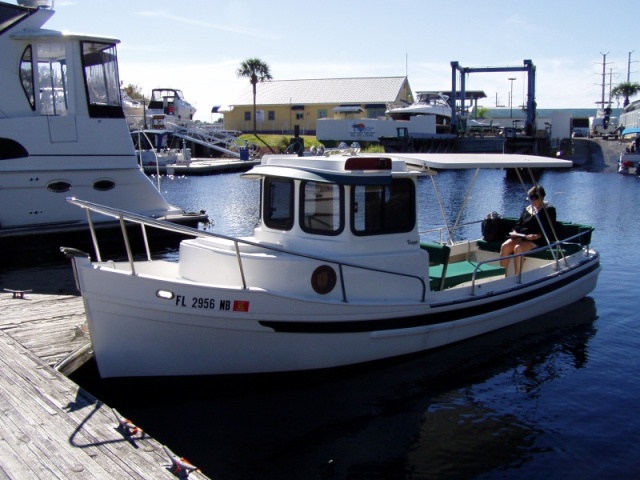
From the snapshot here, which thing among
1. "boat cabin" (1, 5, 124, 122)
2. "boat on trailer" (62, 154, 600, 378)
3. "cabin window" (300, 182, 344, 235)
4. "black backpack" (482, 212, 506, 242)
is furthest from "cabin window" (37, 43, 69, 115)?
"black backpack" (482, 212, 506, 242)

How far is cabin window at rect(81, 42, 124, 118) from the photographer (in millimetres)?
17156

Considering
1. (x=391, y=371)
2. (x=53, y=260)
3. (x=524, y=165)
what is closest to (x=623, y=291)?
(x=524, y=165)

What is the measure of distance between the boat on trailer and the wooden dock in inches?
33.4

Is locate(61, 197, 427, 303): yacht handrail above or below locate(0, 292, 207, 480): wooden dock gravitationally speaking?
above

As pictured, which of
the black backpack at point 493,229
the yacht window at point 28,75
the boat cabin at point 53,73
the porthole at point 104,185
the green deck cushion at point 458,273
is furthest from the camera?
the porthole at point 104,185

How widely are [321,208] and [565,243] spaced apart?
602 cm

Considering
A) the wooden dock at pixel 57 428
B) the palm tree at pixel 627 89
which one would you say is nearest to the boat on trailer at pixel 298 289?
the wooden dock at pixel 57 428

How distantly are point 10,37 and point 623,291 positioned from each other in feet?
49.9

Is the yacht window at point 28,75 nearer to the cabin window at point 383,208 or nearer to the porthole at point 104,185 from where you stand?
the porthole at point 104,185

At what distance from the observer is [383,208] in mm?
9273

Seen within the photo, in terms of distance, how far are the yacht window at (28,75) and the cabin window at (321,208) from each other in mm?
10492

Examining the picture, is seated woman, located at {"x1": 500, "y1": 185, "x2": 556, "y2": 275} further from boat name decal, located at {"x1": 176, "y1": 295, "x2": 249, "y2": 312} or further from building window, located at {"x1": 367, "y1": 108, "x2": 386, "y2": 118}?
building window, located at {"x1": 367, "y1": 108, "x2": 386, "y2": 118}

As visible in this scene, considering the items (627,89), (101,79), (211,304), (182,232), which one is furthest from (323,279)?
(627,89)

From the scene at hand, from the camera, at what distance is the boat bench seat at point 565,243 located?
41.8ft
